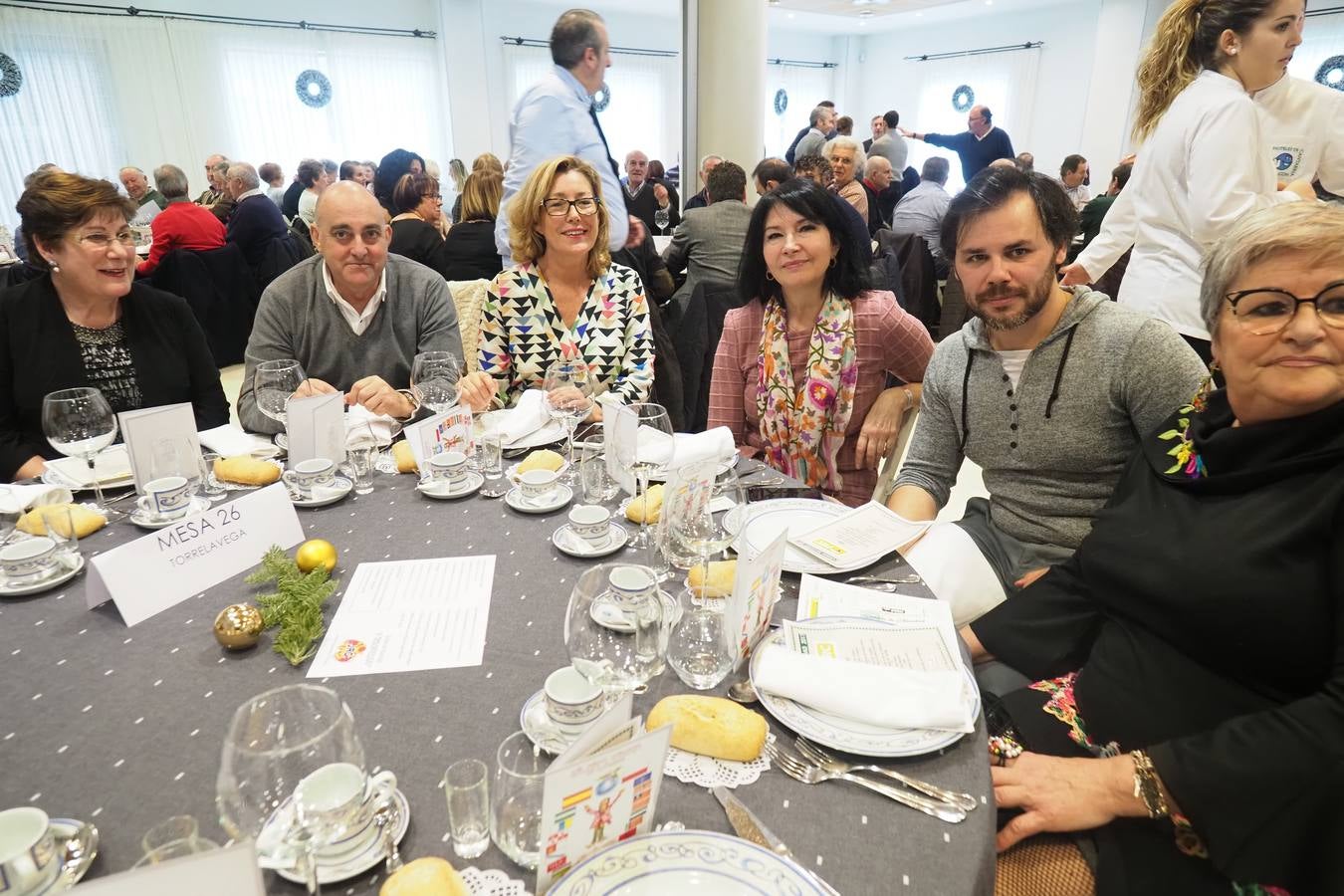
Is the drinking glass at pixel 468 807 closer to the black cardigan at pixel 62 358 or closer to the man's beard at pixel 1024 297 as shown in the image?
the man's beard at pixel 1024 297

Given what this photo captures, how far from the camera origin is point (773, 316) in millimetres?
2287

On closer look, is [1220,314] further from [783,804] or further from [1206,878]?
[783,804]

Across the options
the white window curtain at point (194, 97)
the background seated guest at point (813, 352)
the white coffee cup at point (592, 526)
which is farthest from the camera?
the white window curtain at point (194, 97)

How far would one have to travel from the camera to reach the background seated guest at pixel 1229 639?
3.16ft

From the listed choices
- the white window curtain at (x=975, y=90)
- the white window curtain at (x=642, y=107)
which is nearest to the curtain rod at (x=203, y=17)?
the white window curtain at (x=642, y=107)

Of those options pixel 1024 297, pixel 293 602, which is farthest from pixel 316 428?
pixel 1024 297

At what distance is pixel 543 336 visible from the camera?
242cm

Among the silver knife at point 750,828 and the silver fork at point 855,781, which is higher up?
the silver knife at point 750,828

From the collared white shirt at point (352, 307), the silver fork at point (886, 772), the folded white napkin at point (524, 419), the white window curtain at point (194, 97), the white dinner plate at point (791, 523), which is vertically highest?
the white window curtain at point (194, 97)

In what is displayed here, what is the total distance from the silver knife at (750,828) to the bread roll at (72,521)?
3.84 ft

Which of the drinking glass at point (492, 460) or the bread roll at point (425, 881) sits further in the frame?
the drinking glass at point (492, 460)

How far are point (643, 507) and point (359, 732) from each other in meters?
0.62

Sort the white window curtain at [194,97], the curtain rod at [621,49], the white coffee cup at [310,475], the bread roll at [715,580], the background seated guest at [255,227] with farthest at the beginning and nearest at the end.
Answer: the curtain rod at [621,49] < the white window curtain at [194,97] < the background seated guest at [255,227] < the white coffee cup at [310,475] < the bread roll at [715,580]

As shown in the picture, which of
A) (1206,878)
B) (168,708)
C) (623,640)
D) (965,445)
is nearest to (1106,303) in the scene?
(965,445)
